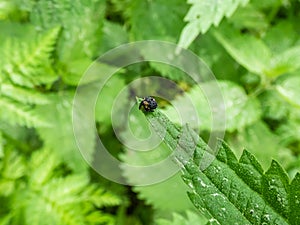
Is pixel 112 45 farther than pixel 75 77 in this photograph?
Yes

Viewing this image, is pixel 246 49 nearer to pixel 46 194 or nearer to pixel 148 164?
pixel 148 164

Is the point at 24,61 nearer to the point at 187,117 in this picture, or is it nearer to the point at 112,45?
Answer: the point at 112,45

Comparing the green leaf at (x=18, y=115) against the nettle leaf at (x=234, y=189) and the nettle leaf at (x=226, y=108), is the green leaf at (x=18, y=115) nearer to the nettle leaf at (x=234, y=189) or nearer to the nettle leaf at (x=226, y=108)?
the nettle leaf at (x=226, y=108)

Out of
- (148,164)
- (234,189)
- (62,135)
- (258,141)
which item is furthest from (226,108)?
(234,189)

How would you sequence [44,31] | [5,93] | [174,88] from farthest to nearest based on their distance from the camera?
[174,88], [44,31], [5,93]

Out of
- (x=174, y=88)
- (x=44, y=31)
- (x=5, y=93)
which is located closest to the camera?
(x=5, y=93)

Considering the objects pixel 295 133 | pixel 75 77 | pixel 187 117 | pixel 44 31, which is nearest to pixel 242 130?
pixel 295 133
